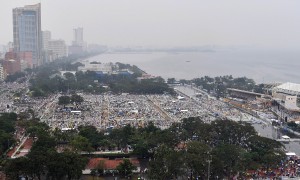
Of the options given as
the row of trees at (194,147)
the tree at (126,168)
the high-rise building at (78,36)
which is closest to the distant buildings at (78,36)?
the high-rise building at (78,36)

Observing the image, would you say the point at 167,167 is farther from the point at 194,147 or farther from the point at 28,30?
the point at 28,30

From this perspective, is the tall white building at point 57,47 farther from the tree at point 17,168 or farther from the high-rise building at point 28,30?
the tree at point 17,168

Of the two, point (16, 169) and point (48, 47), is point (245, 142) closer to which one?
point (16, 169)

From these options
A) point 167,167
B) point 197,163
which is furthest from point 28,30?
point 197,163

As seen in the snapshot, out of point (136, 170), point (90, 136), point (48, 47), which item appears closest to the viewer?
point (136, 170)

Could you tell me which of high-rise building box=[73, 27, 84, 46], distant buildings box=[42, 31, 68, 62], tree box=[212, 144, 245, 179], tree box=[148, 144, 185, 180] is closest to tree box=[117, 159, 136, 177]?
tree box=[148, 144, 185, 180]

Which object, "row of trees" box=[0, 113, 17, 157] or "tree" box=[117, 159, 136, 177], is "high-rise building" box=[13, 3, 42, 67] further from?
"tree" box=[117, 159, 136, 177]

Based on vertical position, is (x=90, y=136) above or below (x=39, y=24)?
below

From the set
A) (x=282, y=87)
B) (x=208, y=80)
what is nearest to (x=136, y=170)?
(x=282, y=87)
